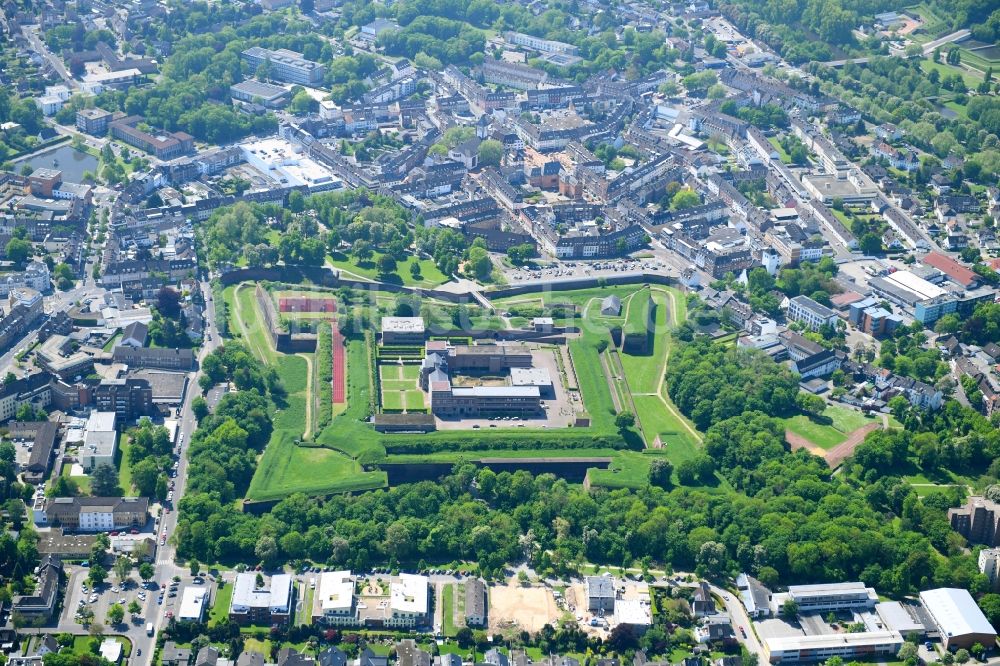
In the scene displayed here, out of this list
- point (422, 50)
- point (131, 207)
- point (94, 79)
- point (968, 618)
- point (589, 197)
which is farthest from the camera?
point (422, 50)

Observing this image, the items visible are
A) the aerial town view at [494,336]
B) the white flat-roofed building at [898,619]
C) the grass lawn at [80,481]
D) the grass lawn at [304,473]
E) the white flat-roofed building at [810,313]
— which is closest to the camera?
the white flat-roofed building at [898,619]

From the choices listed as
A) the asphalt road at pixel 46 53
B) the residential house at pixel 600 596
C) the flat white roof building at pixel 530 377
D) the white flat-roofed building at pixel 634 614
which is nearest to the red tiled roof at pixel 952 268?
the flat white roof building at pixel 530 377

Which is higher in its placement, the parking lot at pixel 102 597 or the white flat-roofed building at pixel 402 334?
the parking lot at pixel 102 597

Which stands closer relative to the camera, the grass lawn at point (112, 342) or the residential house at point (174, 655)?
the residential house at point (174, 655)

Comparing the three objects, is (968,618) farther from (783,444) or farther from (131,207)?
(131,207)

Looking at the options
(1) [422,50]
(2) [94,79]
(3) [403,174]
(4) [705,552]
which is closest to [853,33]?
(1) [422,50]

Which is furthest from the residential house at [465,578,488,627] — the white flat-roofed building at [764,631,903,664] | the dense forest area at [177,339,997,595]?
the white flat-roofed building at [764,631,903,664]

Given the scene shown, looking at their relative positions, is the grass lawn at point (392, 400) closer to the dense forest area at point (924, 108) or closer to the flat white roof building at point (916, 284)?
the flat white roof building at point (916, 284)

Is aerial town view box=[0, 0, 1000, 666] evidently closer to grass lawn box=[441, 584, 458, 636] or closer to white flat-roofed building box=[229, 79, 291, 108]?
grass lawn box=[441, 584, 458, 636]
